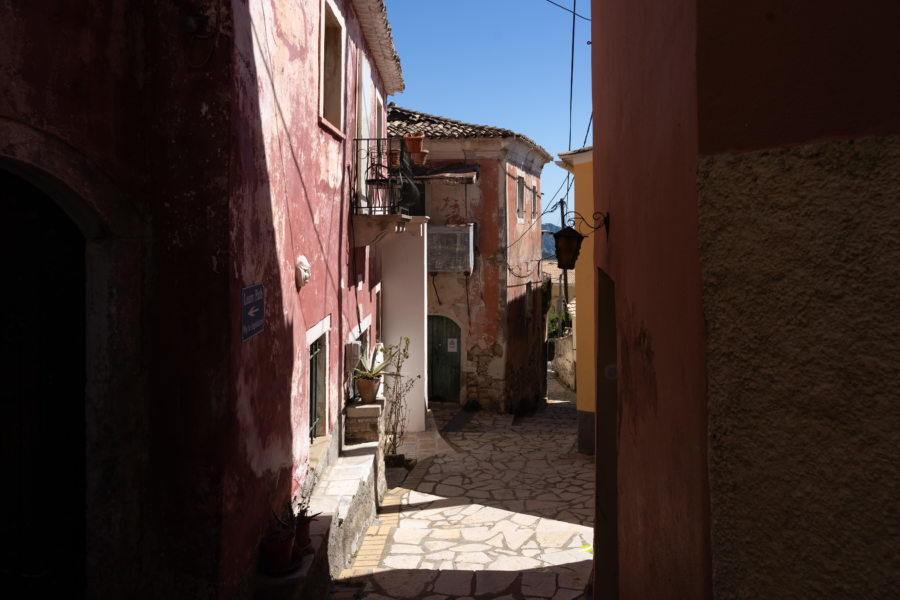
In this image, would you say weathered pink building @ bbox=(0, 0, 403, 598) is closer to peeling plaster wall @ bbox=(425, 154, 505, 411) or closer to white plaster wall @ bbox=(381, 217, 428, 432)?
white plaster wall @ bbox=(381, 217, 428, 432)

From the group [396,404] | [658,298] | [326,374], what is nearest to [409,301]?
[396,404]

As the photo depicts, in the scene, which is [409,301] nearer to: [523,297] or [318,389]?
[318,389]

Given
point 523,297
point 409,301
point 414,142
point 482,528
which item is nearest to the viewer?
point 482,528

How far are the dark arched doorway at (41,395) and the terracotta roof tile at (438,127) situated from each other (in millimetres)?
12707

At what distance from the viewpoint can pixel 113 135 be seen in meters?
4.25

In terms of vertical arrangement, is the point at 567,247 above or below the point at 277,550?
above

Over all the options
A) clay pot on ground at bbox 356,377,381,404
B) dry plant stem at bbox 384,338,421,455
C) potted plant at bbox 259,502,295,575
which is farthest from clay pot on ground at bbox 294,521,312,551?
dry plant stem at bbox 384,338,421,455

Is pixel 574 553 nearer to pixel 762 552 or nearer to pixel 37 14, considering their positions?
pixel 762 552

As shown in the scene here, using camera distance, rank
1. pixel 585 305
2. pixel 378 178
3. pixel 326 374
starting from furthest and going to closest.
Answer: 1. pixel 585 305
2. pixel 378 178
3. pixel 326 374

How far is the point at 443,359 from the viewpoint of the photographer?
1814cm

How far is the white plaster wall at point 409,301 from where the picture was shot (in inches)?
522

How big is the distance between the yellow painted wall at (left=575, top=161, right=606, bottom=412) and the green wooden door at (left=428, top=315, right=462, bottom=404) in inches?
210

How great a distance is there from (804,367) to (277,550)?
446 cm

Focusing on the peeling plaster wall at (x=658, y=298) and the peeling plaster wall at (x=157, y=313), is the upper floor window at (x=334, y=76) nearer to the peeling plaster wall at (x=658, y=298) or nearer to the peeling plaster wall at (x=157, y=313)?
the peeling plaster wall at (x=157, y=313)
